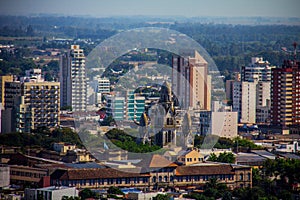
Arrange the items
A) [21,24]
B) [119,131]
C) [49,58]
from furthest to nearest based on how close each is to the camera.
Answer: [21,24]
[49,58]
[119,131]

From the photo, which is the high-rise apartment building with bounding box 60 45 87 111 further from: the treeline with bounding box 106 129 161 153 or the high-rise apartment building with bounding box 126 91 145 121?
the treeline with bounding box 106 129 161 153

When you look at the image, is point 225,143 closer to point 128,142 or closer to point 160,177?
point 128,142

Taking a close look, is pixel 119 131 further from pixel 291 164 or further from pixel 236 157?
pixel 291 164

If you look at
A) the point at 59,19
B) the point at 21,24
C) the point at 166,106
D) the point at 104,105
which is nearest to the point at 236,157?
the point at 166,106

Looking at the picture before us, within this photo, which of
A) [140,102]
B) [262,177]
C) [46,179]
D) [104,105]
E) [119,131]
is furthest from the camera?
[104,105]

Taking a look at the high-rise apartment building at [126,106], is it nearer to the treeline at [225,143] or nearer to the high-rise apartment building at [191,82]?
the high-rise apartment building at [191,82]

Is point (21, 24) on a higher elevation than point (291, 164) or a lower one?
higher

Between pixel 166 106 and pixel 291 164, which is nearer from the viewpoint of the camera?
pixel 291 164

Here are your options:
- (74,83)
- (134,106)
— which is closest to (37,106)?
(134,106)
